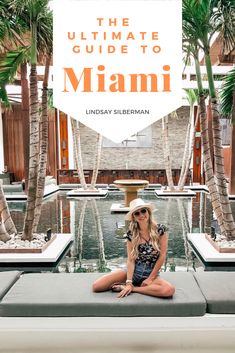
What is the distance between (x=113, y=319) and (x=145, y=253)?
21.0 inches

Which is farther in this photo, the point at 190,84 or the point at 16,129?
the point at 16,129

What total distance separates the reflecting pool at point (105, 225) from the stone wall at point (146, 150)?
6.07 m

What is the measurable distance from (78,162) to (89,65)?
8570 millimetres

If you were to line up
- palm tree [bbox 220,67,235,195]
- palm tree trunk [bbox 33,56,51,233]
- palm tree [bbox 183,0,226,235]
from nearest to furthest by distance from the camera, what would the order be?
1. palm tree [bbox 183,0,226,235]
2. palm tree [bbox 220,67,235,195]
3. palm tree trunk [bbox 33,56,51,233]

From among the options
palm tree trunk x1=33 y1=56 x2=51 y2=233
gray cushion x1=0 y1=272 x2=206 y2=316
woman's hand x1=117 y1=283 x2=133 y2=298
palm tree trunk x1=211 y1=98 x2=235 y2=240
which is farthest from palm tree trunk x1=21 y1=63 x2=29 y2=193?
woman's hand x1=117 y1=283 x2=133 y2=298

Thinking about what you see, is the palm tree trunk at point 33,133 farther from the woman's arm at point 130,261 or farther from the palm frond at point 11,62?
the woman's arm at point 130,261

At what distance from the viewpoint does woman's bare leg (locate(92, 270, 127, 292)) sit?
297cm

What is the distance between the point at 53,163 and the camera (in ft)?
57.1

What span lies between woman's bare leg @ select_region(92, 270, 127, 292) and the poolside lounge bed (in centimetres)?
6

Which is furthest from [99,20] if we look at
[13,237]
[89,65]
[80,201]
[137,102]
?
[80,201]

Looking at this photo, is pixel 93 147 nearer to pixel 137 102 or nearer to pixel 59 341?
pixel 137 102

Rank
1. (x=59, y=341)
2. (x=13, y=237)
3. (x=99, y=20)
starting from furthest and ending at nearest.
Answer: (x=13, y=237), (x=99, y=20), (x=59, y=341)

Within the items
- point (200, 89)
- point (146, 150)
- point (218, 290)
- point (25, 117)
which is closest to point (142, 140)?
point (146, 150)

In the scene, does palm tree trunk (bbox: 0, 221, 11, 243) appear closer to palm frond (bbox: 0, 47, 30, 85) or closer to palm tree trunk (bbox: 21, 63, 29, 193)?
palm frond (bbox: 0, 47, 30, 85)
